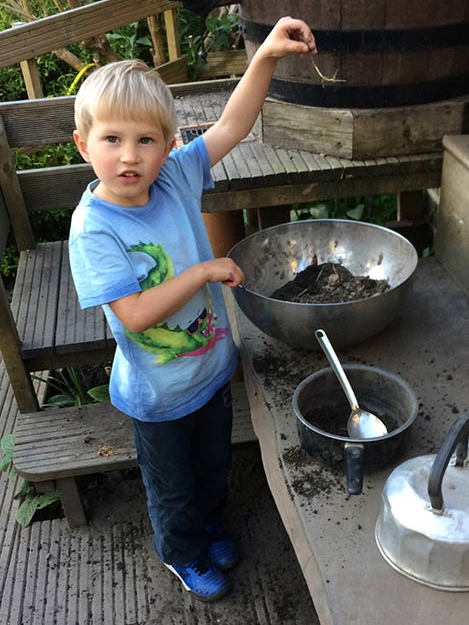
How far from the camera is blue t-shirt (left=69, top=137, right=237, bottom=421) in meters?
1.36

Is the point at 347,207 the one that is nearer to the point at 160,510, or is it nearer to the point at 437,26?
the point at 437,26

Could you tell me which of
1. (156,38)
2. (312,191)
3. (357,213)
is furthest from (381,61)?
(156,38)

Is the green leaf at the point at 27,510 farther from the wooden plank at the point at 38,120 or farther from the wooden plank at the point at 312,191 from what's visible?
the wooden plank at the point at 38,120

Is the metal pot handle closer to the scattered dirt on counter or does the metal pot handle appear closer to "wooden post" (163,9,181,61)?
the scattered dirt on counter

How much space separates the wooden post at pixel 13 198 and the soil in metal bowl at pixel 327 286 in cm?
152

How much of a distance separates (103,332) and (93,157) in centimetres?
116

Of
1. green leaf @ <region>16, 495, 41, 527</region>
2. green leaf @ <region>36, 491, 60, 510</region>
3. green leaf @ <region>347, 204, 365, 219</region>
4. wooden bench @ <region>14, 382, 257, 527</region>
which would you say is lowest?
green leaf @ <region>16, 495, 41, 527</region>

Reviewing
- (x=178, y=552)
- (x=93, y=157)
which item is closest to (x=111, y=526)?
(x=178, y=552)

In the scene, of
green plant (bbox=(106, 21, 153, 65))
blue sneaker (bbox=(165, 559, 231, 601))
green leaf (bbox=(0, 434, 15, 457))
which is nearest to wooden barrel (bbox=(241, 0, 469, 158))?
blue sneaker (bbox=(165, 559, 231, 601))

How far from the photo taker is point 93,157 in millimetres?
1348

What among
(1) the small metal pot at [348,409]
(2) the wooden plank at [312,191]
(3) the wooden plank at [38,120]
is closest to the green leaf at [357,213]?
(2) the wooden plank at [312,191]

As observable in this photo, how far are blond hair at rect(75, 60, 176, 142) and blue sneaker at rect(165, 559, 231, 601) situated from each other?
4.45 ft

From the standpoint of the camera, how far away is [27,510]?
2.44 m

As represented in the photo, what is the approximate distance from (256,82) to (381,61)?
0.53 metres
